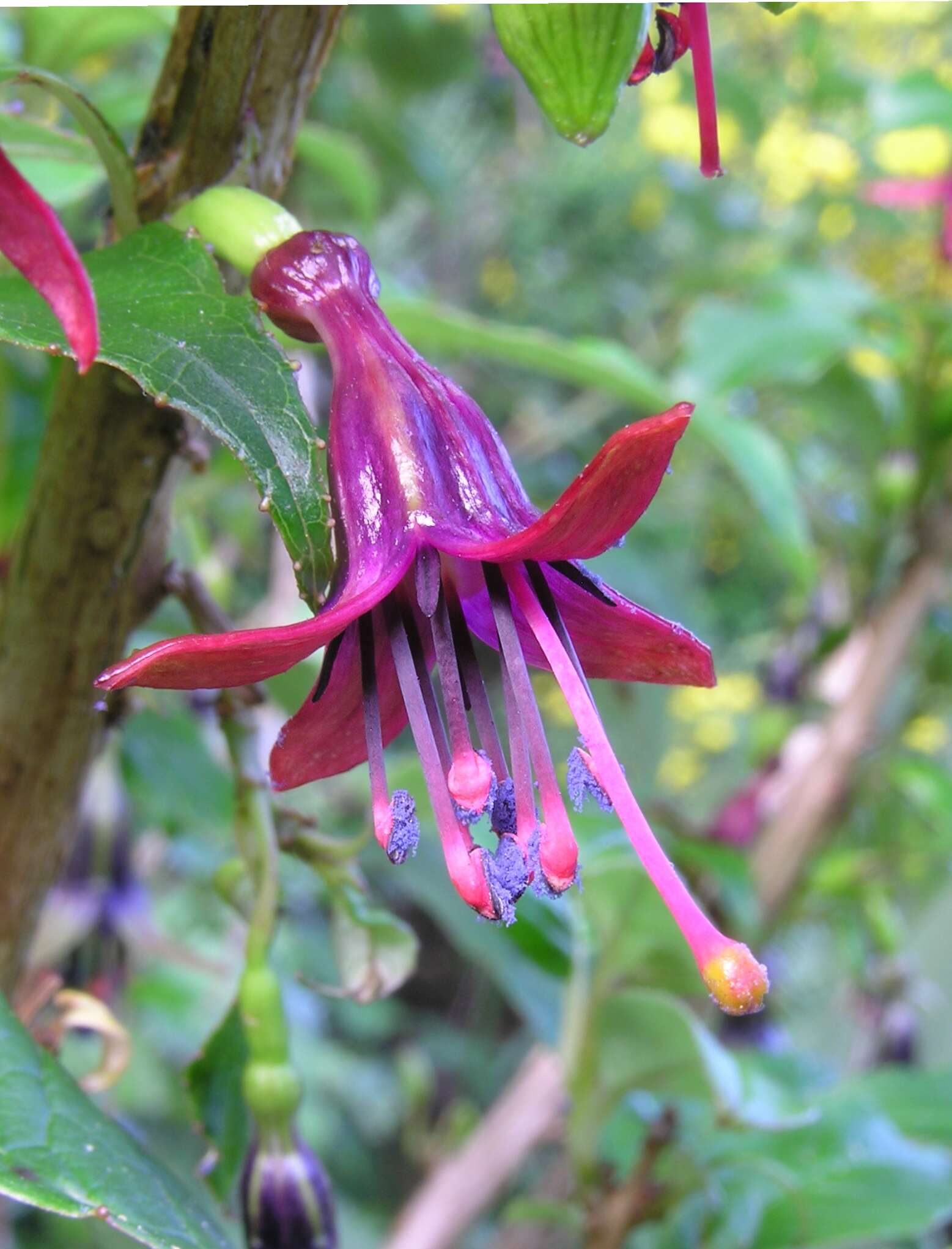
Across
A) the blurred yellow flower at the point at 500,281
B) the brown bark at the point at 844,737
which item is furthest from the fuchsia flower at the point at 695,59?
the blurred yellow flower at the point at 500,281

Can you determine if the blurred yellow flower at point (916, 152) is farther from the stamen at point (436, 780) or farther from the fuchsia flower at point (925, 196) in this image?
the stamen at point (436, 780)

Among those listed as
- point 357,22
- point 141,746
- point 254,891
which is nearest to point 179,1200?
point 254,891

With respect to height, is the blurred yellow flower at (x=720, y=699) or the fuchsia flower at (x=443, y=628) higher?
the fuchsia flower at (x=443, y=628)

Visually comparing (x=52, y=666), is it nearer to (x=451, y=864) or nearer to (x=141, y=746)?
(x=451, y=864)

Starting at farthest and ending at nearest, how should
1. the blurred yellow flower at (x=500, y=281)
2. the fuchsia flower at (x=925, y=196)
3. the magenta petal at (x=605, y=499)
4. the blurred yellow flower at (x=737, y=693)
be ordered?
the blurred yellow flower at (x=500, y=281) → the blurred yellow flower at (x=737, y=693) → the fuchsia flower at (x=925, y=196) → the magenta petal at (x=605, y=499)

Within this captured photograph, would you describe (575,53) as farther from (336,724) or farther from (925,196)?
(925,196)

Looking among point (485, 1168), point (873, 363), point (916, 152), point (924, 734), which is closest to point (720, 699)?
point (924, 734)
